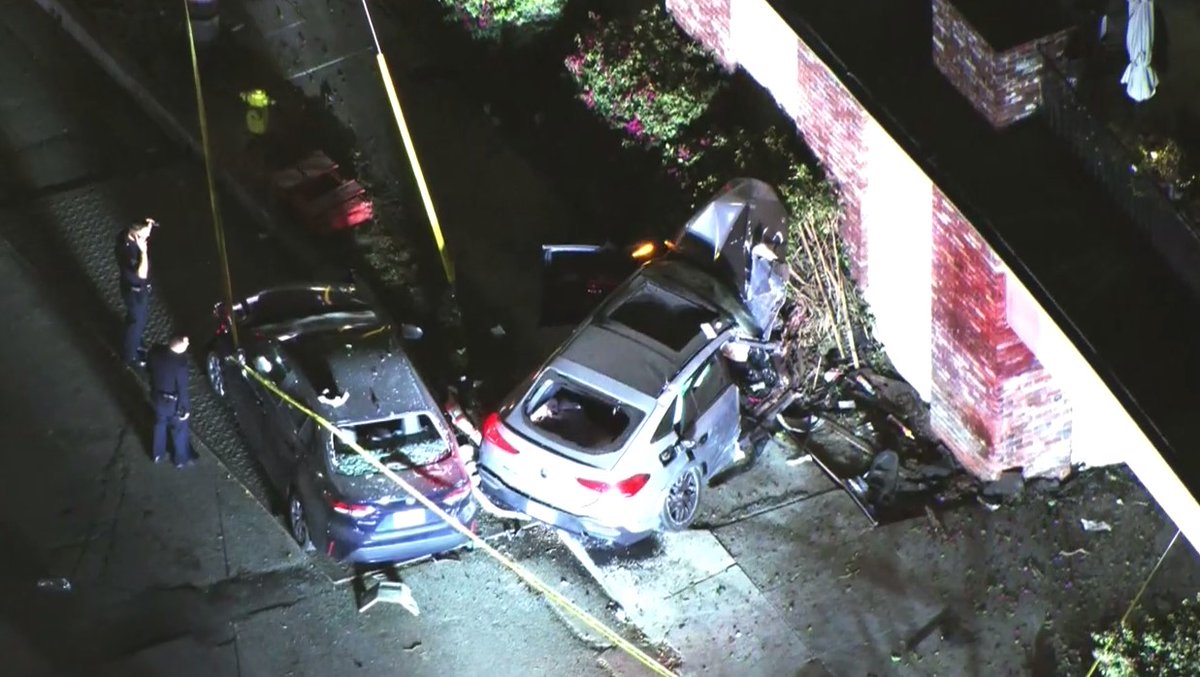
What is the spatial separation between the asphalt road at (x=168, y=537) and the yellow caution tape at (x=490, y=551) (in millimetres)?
121

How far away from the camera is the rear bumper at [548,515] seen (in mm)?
16078

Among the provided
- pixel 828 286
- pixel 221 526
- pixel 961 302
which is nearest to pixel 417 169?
pixel 828 286

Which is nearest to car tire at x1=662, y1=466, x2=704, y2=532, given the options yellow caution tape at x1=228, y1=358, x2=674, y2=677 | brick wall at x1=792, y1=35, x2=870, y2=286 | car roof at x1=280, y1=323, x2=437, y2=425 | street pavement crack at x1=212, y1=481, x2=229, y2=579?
yellow caution tape at x1=228, y1=358, x2=674, y2=677

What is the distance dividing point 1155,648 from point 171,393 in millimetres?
9406

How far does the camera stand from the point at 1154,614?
16.1m

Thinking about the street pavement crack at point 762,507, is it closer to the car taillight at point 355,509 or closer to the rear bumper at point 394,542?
the rear bumper at point 394,542

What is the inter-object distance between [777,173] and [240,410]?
20.3 feet

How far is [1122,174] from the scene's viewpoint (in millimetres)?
15133

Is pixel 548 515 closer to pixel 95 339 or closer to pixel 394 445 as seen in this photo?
pixel 394 445

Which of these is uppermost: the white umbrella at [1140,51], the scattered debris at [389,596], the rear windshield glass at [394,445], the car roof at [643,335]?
the white umbrella at [1140,51]

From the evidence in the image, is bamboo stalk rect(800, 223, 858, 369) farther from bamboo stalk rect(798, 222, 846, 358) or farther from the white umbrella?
the white umbrella

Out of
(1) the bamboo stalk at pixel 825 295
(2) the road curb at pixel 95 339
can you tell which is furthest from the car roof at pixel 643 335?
(2) the road curb at pixel 95 339

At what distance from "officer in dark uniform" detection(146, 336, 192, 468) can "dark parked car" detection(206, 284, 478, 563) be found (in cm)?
58

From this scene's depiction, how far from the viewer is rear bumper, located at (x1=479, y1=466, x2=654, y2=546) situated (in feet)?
52.7
